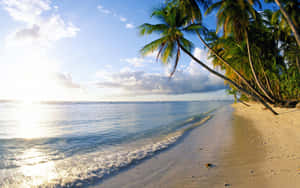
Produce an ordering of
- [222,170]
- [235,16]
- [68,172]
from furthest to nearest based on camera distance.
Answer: [235,16], [68,172], [222,170]

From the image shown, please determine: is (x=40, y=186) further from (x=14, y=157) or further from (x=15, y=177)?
(x=14, y=157)

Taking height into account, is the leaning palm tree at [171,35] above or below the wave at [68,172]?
above

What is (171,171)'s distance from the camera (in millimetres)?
3594

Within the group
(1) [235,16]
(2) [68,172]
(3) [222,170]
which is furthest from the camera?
(1) [235,16]

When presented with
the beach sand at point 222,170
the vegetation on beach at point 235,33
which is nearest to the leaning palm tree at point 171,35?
the vegetation on beach at point 235,33

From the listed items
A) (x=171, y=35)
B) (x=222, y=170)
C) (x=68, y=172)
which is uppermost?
(x=171, y=35)

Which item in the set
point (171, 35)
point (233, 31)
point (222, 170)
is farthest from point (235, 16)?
point (222, 170)

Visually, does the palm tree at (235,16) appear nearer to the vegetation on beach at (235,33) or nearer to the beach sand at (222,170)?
the vegetation on beach at (235,33)

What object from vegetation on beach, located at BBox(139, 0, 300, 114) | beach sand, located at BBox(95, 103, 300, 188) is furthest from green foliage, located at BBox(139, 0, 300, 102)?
beach sand, located at BBox(95, 103, 300, 188)

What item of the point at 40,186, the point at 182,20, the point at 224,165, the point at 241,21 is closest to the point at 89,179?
the point at 40,186

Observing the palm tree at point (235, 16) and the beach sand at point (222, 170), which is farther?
the palm tree at point (235, 16)

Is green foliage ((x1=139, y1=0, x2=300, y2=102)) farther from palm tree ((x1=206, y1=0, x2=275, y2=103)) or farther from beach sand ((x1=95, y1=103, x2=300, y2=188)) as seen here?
beach sand ((x1=95, y1=103, x2=300, y2=188))

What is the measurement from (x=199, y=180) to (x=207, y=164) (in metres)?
0.82

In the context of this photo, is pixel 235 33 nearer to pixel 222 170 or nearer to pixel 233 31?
pixel 233 31
